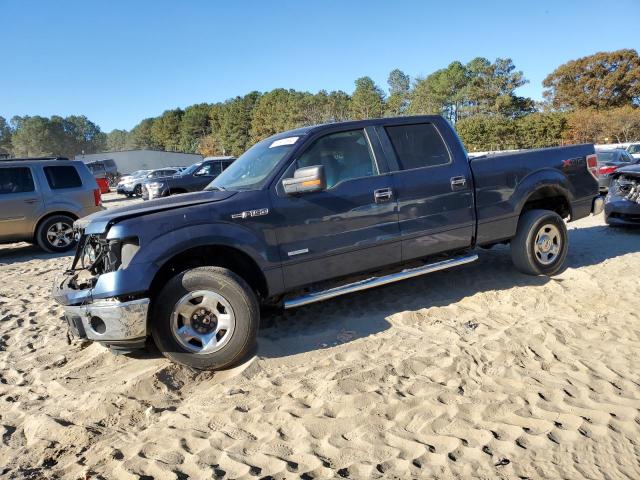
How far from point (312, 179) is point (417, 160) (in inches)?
56.7

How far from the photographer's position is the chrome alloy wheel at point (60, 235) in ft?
30.4

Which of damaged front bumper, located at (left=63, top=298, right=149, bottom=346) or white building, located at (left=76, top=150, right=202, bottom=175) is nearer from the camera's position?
damaged front bumper, located at (left=63, top=298, right=149, bottom=346)

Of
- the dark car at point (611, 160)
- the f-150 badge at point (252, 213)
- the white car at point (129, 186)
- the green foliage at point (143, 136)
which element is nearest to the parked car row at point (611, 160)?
the dark car at point (611, 160)

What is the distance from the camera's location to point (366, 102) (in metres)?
58.6

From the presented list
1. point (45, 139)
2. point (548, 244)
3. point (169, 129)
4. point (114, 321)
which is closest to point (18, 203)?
point (114, 321)

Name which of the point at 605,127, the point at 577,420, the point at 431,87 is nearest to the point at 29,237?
the point at 577,420

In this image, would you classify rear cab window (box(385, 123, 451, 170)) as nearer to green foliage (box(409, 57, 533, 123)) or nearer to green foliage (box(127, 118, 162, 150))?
green foliage (box(409, 57, 533, 123))

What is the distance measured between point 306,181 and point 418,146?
62.1 inches

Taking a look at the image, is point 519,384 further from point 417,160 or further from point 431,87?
point 431,87

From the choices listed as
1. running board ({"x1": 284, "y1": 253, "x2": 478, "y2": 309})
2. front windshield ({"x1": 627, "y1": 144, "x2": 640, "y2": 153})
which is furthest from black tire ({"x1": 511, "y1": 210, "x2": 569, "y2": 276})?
front windshield ({"x1": 627, "y1": 144, "x2": 640, "y2": 153})

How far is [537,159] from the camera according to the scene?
5.26m

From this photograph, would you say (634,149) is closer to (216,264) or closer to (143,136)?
(216,264)

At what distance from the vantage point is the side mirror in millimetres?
3707

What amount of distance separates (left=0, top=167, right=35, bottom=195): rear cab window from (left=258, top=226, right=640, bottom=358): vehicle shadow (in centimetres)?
705
